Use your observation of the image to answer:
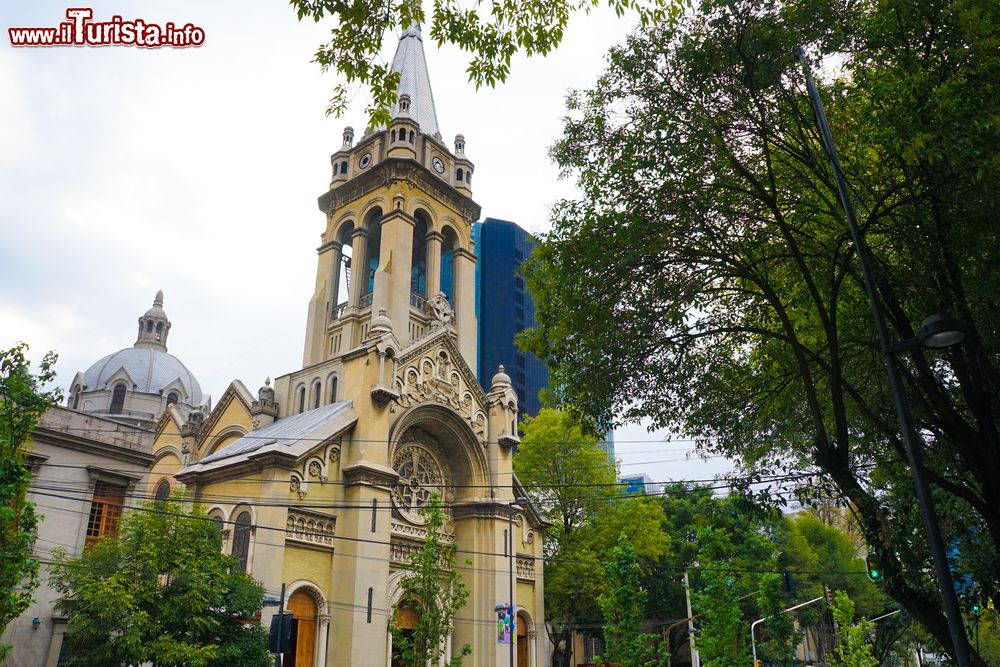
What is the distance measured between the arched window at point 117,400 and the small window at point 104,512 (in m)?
51.0

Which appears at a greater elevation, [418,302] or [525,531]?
[418,302]

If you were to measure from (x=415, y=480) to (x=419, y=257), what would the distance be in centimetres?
1592

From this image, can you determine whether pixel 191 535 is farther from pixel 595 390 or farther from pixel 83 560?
pixel 595 390

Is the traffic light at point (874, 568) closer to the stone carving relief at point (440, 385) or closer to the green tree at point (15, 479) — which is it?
the green tree at point (15, 479)

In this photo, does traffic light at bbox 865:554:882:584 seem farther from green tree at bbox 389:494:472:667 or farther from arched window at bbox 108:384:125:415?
arched window at bbox 108:384:125:415

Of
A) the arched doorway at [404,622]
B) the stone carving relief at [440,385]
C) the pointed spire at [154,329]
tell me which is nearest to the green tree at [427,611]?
the arched doorway at [404,622]

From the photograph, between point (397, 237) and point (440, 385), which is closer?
point (440, 385)

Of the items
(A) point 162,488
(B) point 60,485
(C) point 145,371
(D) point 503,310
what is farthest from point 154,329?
(B) point 60,485

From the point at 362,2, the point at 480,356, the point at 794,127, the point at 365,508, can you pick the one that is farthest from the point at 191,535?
the point at 480,356

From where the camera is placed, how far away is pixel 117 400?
229 ft

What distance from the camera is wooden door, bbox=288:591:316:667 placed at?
25.6 m

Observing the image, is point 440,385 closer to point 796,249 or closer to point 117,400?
point 796,249

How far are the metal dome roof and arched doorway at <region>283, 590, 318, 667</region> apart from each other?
5103 centimetres

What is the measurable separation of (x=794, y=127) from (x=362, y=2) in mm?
7585
